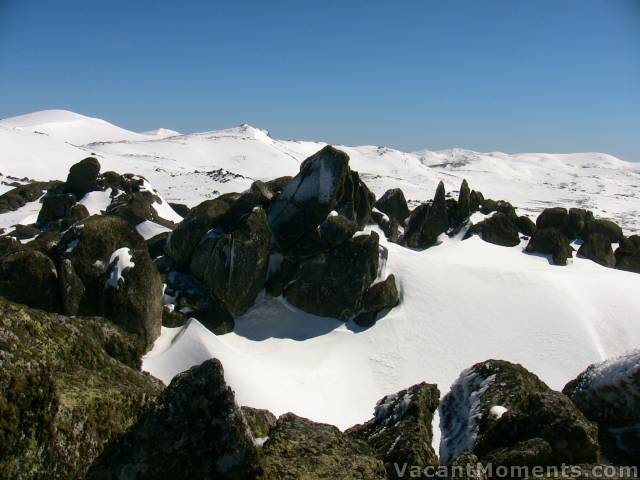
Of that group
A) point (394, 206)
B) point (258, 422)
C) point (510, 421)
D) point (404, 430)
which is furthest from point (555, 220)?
point (258, 422)

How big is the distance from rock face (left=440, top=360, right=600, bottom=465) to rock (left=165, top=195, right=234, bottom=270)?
52.5 feet

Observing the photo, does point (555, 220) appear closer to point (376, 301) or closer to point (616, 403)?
point (376, 301)

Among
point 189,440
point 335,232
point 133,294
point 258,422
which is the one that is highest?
point 335,232

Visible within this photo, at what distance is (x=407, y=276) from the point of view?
25344 millimetres

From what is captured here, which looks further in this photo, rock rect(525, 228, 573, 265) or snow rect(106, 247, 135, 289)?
rock rect(525, 228, 573, 265)

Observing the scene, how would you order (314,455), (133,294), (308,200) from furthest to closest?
1. (308,200)
2. (133,294)
3. (314,455)

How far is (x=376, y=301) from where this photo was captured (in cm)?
2380

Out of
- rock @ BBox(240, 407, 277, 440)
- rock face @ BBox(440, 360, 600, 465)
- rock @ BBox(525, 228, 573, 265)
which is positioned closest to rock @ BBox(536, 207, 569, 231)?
rock @ BBox(525, 228, 573, 265)

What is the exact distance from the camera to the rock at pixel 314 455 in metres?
6.69

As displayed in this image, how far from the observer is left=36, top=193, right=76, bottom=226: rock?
A: 32969 millimetres

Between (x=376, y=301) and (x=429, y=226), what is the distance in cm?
1593

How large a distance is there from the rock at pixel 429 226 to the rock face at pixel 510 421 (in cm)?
2650

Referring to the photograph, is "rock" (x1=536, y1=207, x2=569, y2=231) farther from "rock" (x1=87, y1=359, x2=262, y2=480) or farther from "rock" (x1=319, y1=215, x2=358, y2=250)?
"rock" (x1=87, y1=359, x2=262, y2=480)

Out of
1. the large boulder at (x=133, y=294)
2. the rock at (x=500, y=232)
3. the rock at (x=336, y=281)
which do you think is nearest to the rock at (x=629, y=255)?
the rock at (x=500, y=232)
